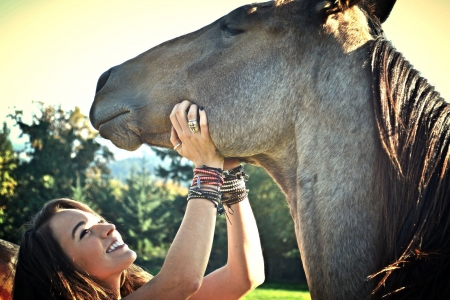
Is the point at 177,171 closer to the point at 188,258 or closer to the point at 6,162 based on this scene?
the point at 6,162

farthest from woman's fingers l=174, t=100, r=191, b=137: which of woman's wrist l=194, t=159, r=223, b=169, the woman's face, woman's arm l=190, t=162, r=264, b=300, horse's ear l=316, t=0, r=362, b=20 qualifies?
Result: horse's ear l=316, t=0, r=362, b=20

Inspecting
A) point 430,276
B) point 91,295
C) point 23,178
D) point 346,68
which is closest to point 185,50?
point 346,68

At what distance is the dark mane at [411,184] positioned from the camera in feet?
8.05

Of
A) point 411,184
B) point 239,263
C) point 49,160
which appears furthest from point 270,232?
point 411,184

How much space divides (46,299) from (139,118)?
133cm

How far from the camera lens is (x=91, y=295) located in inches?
124

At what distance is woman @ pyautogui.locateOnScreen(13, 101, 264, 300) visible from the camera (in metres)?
2.92

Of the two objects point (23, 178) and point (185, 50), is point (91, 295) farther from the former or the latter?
point (23, 178)

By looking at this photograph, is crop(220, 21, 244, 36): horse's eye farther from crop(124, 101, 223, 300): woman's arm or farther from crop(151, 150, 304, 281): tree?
crop(151, 150, 304, 281): tree

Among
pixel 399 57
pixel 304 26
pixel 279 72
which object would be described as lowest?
pixel 399 57

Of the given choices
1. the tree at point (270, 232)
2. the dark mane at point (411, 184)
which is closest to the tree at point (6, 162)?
the tree at point (270, 232)

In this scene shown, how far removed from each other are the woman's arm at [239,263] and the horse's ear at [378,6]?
161cm

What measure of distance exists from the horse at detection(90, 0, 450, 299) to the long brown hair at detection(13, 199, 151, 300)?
0.84 metres

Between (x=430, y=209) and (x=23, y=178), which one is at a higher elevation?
(x=23, y=178)
